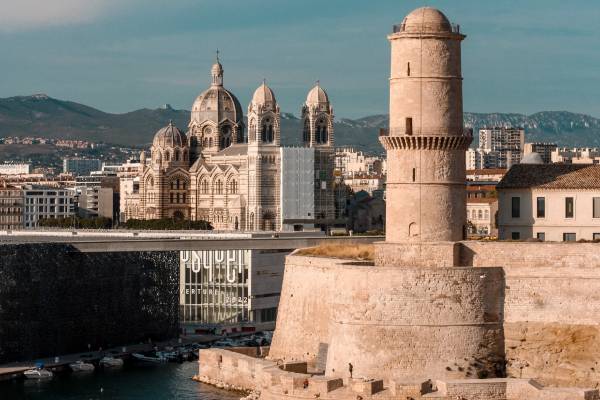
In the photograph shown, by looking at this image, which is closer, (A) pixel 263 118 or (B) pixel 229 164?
(A) pixel 263 118

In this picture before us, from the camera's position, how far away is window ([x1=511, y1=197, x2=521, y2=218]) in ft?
174

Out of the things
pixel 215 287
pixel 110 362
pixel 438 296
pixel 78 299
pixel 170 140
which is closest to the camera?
pixel 438 296

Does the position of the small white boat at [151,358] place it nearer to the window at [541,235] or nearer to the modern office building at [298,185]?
the window at [541,235]

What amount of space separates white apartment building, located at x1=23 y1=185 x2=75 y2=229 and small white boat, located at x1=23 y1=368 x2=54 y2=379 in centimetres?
9704

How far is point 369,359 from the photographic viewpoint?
148ft

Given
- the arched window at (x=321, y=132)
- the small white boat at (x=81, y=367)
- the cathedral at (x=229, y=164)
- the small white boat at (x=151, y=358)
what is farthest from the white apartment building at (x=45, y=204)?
the small white boat at (x=81, y=367)

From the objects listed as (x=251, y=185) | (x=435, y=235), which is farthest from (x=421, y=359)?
(x=251, y=185)

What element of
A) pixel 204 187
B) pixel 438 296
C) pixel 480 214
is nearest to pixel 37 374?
pixel 438 296

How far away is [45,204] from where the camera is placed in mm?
165625

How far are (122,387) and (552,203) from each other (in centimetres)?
1773

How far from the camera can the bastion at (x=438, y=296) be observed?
44.8 metres

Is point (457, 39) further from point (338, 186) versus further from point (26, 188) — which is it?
point (26, 188)

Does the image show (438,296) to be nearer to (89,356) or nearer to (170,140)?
(89,356)

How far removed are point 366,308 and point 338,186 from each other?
92158 mm
